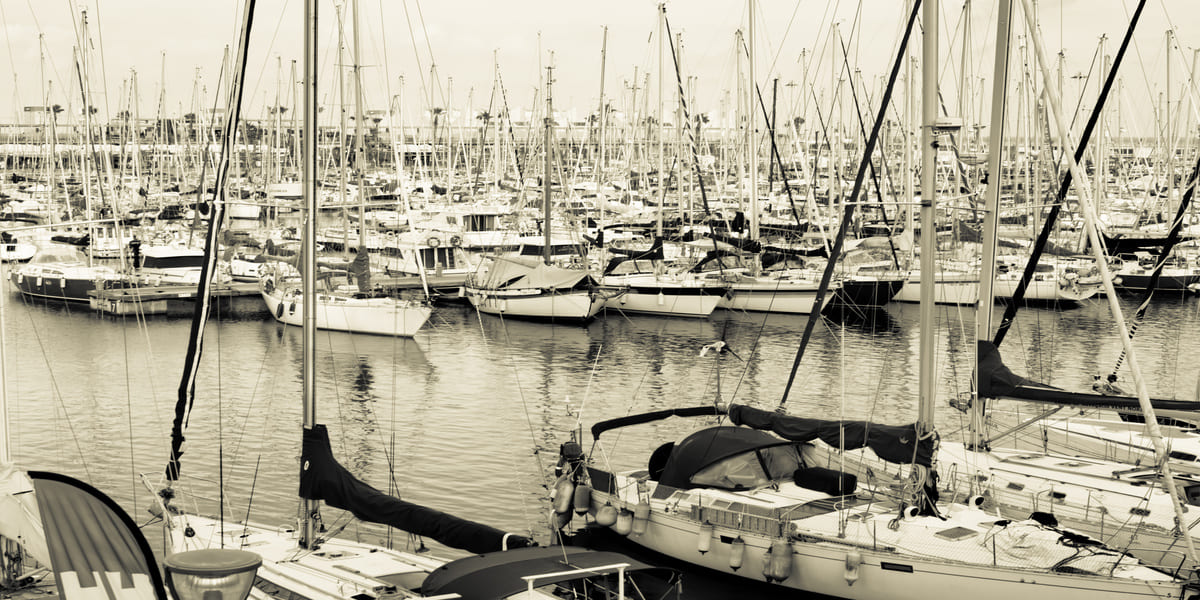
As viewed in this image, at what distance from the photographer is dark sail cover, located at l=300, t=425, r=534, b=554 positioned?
16219 millimetres

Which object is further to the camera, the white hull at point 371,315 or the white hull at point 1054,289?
the white hull at point 1054,289

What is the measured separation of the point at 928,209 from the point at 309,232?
942 cm

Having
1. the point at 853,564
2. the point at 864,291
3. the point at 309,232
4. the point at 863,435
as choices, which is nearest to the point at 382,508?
the point at 309,232

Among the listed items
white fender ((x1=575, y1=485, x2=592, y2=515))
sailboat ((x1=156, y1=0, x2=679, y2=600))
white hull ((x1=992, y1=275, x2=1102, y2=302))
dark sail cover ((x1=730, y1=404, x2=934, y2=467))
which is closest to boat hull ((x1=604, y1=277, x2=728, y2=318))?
white hull ((x1=992, y1=275, x2=1102, y2=302))

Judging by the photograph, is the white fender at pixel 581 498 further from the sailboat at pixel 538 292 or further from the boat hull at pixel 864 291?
the boat hull at pixel 864 291

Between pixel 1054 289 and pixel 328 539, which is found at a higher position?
pixel 1054 289

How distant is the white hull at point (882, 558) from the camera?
678 inches

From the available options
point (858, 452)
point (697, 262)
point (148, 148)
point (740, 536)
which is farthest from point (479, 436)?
point (148, 148)

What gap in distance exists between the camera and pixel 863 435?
67.5 feet

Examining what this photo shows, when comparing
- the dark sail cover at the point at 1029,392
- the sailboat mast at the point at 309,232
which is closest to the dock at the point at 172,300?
the sailboat mast at the point at 309,232

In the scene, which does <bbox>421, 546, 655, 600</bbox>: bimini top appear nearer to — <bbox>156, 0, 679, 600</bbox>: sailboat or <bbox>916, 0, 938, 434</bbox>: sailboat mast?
<bbox>156, 0, 679, 600</bbox>: sailboat

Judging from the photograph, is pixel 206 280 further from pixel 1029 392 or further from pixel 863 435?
pixel 1029 392

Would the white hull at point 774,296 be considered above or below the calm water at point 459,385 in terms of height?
above

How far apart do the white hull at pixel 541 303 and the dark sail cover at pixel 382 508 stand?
3470 cm
